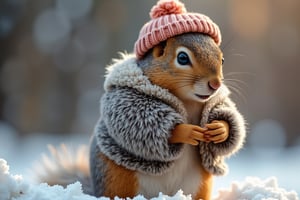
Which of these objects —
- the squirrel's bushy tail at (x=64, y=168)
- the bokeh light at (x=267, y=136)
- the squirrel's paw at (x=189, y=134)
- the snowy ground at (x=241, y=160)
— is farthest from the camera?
the bokeh light at (x=267, y=136)

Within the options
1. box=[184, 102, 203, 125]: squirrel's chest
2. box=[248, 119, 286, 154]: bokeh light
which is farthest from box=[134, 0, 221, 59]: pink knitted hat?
box=[248, 119, 286, 154]: bokeh light

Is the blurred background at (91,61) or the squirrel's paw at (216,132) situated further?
the blurred background at (91,61)

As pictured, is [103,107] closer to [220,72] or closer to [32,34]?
[220,72]

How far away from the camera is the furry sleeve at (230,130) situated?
84cm

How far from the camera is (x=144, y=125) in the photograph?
803 mm

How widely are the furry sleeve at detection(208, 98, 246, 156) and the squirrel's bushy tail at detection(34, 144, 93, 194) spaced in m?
0.25

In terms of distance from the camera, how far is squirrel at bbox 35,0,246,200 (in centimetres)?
80

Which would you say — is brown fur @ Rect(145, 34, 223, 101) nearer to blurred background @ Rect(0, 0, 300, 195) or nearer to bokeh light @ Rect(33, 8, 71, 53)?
blurred background @ Rect(0, 0, 300, 195)

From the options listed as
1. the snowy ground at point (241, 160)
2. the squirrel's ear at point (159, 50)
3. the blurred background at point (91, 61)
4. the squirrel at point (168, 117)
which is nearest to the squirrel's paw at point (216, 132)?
the squirrel at point (168, 117)

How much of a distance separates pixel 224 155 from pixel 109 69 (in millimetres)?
227

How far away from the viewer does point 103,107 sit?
865mm

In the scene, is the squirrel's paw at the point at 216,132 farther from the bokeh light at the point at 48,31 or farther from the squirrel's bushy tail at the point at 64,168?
the bokeh light at the point at 48,31

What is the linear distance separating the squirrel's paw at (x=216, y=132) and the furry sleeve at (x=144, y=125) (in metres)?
0.04

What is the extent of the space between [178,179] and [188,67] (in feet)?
0.54
